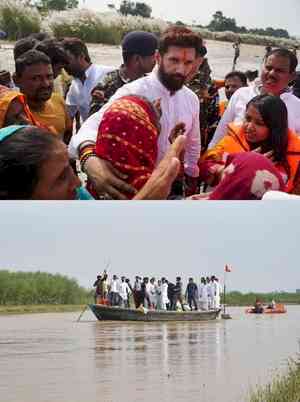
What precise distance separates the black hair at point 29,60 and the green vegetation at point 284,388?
134 centimetres

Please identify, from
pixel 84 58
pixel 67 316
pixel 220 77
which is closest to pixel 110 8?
pixel 84 58

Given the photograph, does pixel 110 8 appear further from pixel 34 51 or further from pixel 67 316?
pixel 67 316

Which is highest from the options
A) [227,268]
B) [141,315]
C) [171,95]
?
[171,95]

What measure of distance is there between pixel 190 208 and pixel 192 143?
613 millimetres

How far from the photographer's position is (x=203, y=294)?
350 cm

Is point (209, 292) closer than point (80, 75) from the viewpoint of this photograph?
Yes

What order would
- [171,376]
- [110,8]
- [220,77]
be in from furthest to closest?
[220,77], [110,8], [171,376]

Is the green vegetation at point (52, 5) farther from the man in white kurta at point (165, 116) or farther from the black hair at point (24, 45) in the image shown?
the man in white kurta at point (165, 116)

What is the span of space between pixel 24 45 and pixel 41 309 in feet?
3.15

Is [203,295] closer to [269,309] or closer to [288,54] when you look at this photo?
[269,309]

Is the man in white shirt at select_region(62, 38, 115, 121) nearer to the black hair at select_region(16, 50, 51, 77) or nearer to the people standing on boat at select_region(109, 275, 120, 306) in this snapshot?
the black hair at select_region(16, 50, 51, 77)

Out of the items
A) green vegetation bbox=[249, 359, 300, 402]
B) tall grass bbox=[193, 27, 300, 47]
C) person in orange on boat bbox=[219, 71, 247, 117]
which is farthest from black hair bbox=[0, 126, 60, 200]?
green vegetation bbox=[249, 359, 300, 402]

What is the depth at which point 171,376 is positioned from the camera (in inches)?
→ 132

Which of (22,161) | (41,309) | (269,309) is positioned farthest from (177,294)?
(22,161)
